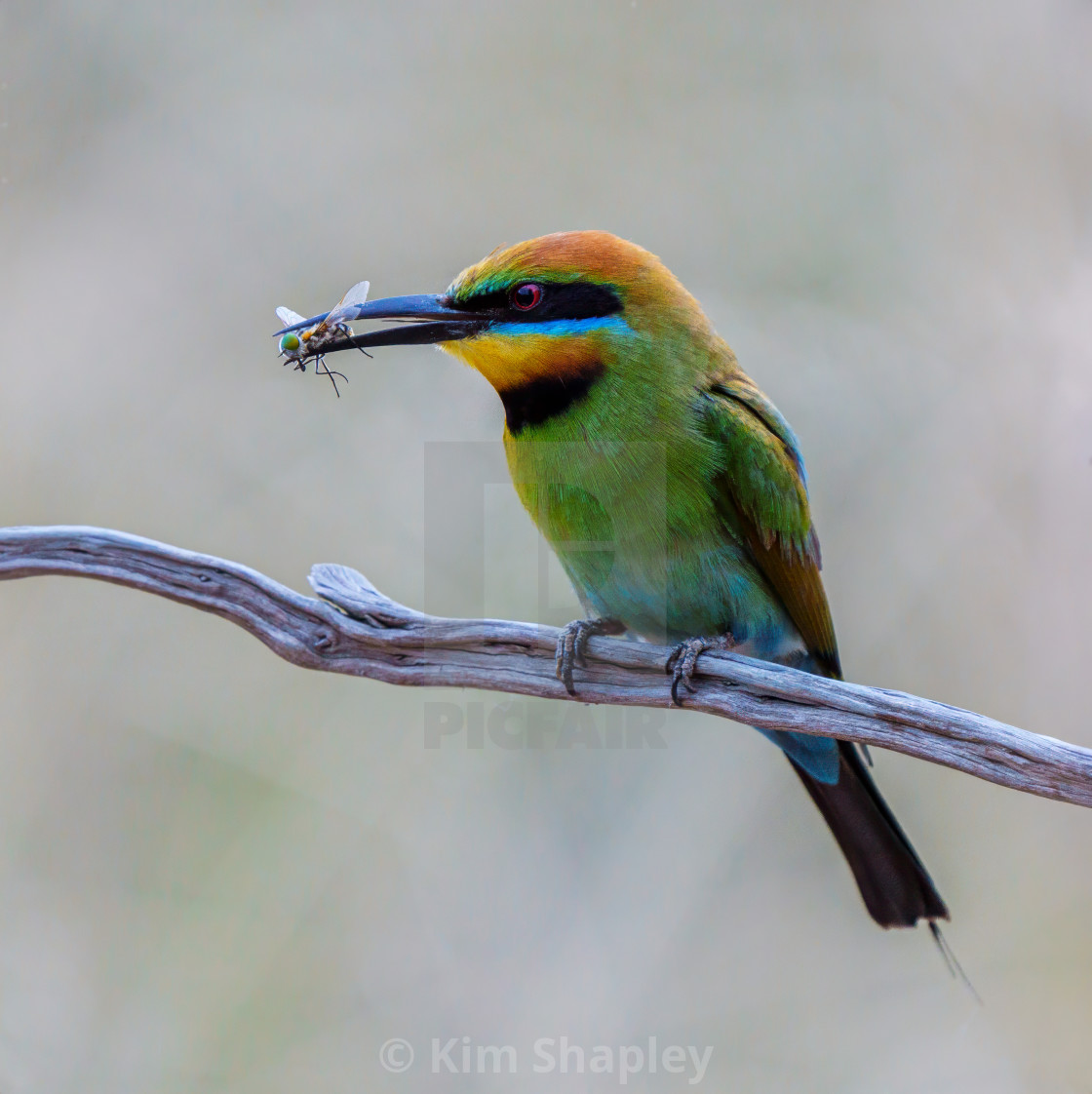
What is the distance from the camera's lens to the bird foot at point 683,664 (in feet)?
5.59

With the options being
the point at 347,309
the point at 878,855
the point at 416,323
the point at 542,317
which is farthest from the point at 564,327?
the point at 878,855

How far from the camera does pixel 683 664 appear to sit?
171cm

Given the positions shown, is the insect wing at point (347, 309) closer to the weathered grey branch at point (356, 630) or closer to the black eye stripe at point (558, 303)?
the black eye stripe at point (558, 303)

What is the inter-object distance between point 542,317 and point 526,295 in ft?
0.16

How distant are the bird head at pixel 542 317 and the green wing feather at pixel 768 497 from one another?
19 centimetres

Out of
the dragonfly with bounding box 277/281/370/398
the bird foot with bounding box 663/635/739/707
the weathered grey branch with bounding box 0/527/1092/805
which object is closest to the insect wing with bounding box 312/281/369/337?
→ the dragonfly with bounding box 277/281/370/398

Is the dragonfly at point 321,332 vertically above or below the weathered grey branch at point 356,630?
above

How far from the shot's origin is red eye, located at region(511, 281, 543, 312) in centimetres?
187

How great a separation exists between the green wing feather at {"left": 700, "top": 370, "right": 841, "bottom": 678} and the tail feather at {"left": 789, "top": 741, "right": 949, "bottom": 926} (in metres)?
0.26

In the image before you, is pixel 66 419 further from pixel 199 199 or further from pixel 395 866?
pixel 395 866

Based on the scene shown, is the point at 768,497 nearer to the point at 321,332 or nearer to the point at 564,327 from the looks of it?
the point at 564,327

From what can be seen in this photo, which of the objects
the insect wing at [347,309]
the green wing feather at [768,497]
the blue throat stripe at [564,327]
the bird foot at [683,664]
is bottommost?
the bird foot at [683,664]

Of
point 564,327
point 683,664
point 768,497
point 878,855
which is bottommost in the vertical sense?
point 878,855

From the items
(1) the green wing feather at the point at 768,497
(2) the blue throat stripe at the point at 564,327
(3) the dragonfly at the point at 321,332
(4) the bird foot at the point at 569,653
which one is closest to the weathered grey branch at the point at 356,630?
(4) the bird foot at the point at 569,653
